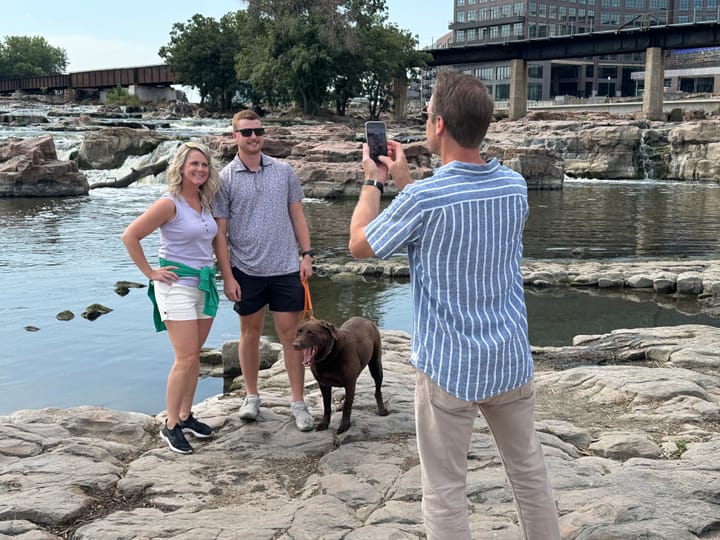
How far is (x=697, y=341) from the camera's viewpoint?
855 cm

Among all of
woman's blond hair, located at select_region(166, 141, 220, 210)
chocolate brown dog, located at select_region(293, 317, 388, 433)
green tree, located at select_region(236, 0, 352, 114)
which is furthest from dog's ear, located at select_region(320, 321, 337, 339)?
green tree, located at select_region(236, 0, 352, 114)

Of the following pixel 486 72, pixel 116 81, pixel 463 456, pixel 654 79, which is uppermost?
pixel 486 72

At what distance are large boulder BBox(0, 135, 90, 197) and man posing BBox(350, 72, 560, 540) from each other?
96.3ft

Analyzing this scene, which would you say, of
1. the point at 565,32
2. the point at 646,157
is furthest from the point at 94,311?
the point at 565,32

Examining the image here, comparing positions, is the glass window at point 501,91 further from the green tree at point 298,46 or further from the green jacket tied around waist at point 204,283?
the green jacket tied around waist at point 204,283

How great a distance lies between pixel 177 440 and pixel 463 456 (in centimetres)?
283

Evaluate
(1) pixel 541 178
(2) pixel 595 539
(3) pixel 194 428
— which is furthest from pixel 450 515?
(1) pixel 541 178

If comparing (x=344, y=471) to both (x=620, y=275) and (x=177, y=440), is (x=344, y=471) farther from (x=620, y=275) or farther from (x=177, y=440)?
(x=620, y=275)

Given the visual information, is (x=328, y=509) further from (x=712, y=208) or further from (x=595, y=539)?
(x=712, y=208)

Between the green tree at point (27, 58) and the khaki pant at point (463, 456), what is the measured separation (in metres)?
127

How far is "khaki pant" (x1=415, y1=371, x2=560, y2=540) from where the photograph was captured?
2907 millimetres

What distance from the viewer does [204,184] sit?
5.18 metres

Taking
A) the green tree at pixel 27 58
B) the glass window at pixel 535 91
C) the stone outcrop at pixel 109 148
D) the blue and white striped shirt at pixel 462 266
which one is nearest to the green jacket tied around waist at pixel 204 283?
the blue and white striped shirt at pixel 462 266

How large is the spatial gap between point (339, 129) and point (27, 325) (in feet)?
109
